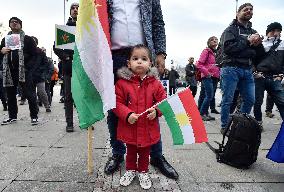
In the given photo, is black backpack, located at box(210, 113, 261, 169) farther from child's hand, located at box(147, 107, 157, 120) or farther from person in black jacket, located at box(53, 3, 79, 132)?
person in black jacket, located at box(53, 3, 79, 132)

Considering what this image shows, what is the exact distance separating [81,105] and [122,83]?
439 millimetres

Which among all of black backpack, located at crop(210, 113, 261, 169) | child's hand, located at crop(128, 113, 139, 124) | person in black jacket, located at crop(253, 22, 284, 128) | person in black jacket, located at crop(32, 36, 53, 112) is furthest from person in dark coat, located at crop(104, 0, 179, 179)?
person in black jacket, located at crop(32, 36, 53, 112)

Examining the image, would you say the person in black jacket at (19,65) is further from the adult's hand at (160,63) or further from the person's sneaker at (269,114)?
the person's sneaker at (269,114)

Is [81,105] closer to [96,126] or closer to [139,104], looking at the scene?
[139,104]

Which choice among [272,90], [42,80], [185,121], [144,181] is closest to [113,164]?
[144,181]

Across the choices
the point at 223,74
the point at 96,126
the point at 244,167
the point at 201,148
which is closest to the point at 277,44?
the point at 223,74

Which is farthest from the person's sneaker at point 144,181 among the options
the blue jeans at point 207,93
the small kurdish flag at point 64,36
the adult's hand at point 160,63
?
the blue jeans at point 207,93

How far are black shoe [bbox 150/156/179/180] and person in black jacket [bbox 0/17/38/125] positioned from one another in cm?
377

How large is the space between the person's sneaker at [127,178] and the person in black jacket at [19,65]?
12.9ft

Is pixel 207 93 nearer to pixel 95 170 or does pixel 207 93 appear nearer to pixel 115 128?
pixel 115 128

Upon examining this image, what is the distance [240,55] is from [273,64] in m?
0.93

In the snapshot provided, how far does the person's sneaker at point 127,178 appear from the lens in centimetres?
316

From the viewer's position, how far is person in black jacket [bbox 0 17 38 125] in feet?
21.6

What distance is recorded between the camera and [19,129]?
20.1ft
